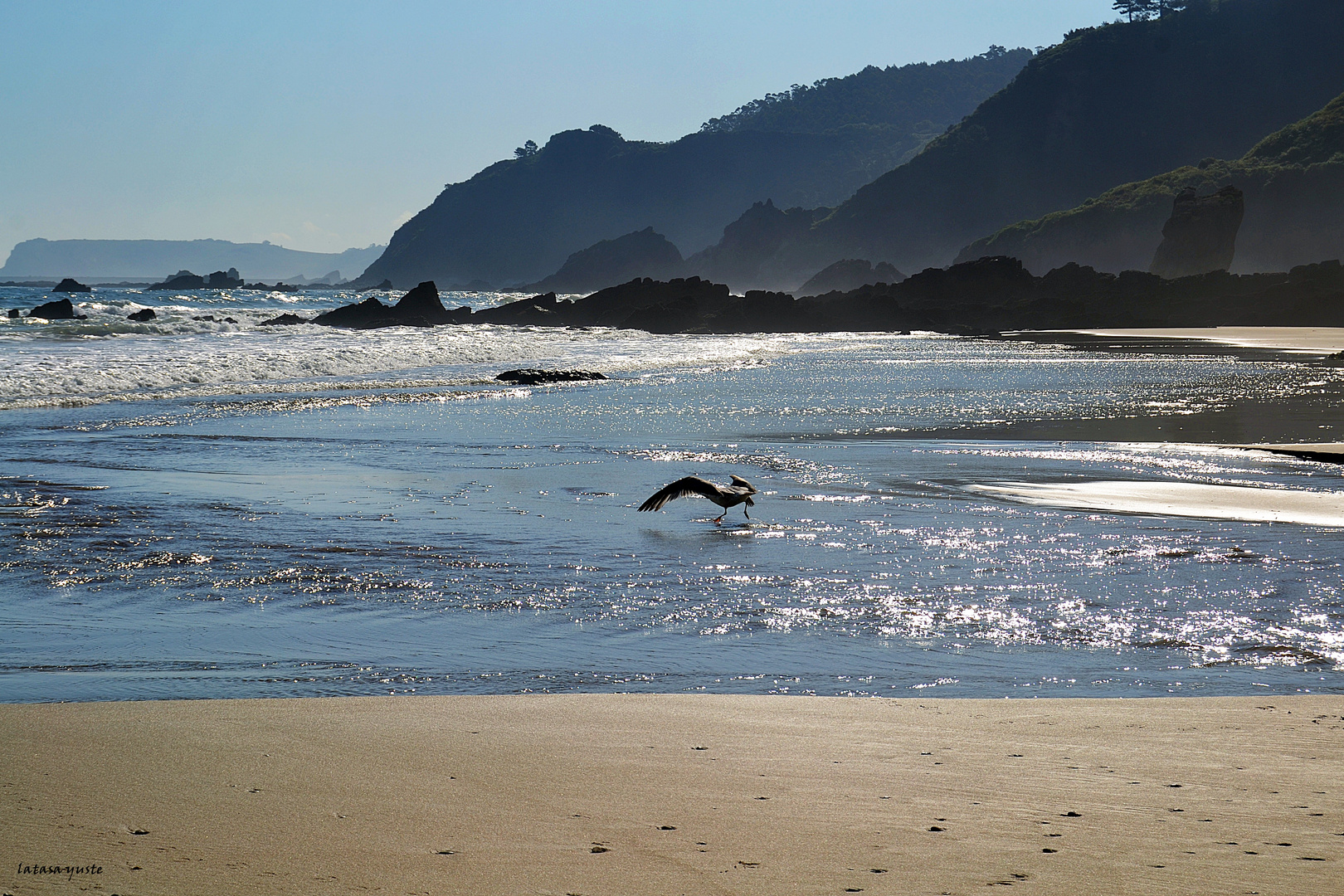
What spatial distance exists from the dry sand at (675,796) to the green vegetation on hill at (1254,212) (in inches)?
4337

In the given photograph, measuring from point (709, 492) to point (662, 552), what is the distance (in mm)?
1050

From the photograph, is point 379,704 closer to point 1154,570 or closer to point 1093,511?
point 1154,570

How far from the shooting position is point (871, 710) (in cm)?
406

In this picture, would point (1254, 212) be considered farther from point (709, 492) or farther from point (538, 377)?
point (709, 492)

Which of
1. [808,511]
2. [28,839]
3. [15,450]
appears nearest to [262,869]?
[28,839]

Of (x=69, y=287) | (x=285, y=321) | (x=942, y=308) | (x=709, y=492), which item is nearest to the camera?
(x=709, y=492)

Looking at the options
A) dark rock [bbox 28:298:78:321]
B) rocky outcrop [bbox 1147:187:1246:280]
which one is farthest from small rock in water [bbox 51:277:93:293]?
rocky outcrop [bbox 1147:187:1246:280]

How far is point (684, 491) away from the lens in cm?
837

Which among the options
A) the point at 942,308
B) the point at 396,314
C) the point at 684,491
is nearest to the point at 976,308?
the point at 942,308

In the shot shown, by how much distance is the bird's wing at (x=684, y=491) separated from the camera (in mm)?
8172

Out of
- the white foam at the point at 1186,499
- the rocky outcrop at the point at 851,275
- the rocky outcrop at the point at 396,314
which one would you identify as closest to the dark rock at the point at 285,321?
the rocky outcrop at the point at 396,314

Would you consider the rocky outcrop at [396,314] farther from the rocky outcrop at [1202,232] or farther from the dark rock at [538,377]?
the rocky outcrop at [1202,232]

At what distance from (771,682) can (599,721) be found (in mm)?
910

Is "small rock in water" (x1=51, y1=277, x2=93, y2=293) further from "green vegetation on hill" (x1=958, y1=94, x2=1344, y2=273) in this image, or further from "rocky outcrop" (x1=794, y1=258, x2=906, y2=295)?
"green vegetation on hill" (x1=958, y1=94, x2=1344, y2=273)
